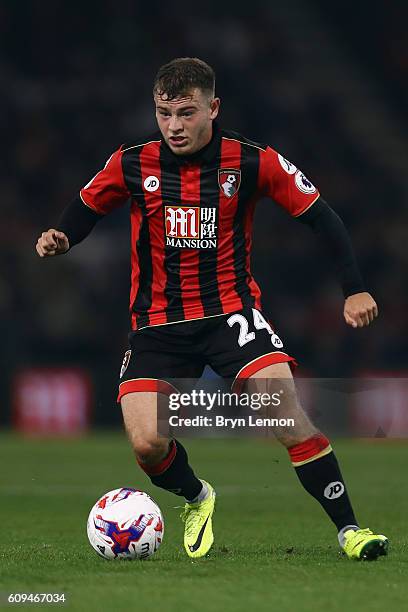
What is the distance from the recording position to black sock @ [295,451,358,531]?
4859 mm

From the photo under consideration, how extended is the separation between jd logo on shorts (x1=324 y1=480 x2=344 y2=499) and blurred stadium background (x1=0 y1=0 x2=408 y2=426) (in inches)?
372

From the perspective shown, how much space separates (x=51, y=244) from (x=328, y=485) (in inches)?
57.4

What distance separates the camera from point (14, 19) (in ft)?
54.6

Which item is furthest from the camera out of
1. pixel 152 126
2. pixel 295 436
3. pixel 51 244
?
pixel 152 126

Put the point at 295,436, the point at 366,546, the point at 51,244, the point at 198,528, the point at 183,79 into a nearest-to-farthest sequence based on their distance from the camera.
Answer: the point at 366,546, the point at 295,436, the point at 183,79, the point at 51,244, the point at 198,528

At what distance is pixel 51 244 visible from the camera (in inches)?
199

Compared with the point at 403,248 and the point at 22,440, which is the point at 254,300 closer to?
the point at 22,440

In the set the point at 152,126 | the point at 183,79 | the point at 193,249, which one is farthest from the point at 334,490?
the point at 152,126

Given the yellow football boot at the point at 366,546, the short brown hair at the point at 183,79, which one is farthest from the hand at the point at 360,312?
the short brown hair at the point at 183,79

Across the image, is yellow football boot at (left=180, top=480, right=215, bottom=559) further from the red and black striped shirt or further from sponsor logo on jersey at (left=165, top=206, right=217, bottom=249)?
sponsor logo on jersey at (left=165, top=206, right=217, bottom=249)

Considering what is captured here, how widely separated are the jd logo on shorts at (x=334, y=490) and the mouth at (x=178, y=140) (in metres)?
1.47

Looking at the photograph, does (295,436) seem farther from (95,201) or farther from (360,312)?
(95,201)

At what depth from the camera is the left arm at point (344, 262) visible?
483 cm

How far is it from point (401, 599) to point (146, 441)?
1.46m
